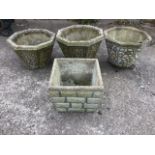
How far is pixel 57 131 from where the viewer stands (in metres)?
2.24

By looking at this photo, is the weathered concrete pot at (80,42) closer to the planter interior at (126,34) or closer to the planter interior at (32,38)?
the planter interior at (126,34)

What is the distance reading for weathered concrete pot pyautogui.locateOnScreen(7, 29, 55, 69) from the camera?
111 inches

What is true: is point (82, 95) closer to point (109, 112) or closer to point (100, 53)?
point (109, 112)

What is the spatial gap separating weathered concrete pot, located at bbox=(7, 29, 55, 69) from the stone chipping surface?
18cm

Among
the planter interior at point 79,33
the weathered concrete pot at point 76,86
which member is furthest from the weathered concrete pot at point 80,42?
the weathered concrete pot at point 76,86

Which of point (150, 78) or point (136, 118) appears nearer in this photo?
point (136, 118)

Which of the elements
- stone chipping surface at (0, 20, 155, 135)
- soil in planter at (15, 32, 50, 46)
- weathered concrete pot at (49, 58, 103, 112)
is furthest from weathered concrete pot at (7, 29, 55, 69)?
weathered concrete pot at (49, 58, 103, 112)

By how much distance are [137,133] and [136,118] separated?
22cm

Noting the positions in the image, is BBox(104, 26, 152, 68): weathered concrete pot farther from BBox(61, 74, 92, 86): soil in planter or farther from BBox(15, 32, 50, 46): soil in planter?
BBox(15, 32, 50, 46): soil in planter

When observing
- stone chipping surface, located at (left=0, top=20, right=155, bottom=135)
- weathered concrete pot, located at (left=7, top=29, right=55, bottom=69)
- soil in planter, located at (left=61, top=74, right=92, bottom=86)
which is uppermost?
weathered concrete pot, located at (left=7, top=29, right=55, bottom=69)

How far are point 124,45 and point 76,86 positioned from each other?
1.12m

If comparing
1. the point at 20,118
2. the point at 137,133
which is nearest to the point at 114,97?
the point at 137,133

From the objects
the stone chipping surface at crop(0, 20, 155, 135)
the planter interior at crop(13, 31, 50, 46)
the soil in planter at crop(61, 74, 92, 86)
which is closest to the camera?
the stone chipping surface at crop(0, 20, 155, 135)

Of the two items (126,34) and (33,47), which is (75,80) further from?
(126,34)
